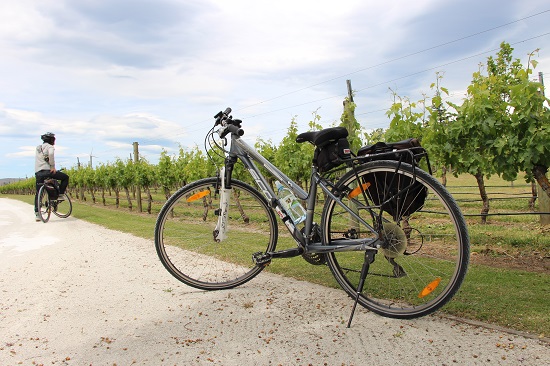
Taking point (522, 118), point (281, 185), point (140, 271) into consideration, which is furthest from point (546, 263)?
point (140, 271)

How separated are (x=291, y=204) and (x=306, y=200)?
0.16 m

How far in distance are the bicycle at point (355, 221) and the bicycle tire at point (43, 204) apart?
7.73 m

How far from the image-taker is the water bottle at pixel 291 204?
10.9 feet

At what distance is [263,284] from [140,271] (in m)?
1.56

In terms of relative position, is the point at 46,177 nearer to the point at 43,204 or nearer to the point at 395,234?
the point at 43,204

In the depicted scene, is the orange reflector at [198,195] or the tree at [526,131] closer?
the orange reflector at [198,195]

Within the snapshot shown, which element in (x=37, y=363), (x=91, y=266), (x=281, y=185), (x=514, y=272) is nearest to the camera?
(x=37, y=363)

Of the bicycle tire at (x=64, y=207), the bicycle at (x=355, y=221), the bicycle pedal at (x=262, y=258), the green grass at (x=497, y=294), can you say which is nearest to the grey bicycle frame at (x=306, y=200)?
the bicycle at (x=355, y=221)

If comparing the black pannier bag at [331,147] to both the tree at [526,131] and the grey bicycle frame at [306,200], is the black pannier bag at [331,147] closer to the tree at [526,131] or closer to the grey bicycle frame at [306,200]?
the grey bicycle frame at [306,200]

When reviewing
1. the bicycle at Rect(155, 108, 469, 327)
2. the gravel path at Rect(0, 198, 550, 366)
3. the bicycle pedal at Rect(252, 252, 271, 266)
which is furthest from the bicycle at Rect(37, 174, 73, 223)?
the bicycle pedal at Rect(252, 252, 271, 266)

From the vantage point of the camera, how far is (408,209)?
2.82 meters

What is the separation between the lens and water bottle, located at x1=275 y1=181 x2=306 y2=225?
3330 mm

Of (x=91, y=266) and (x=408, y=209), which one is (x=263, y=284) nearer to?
(x=408, y=209)

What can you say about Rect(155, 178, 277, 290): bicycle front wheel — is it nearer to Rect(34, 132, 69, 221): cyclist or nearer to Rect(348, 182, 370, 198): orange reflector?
Rect(348, 182, 370, 198): orange reflector
